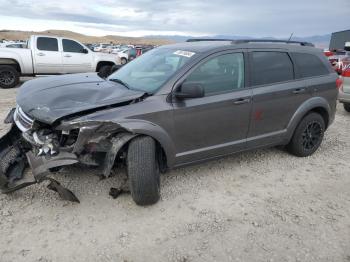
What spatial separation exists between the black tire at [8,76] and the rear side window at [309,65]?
31.6 ft

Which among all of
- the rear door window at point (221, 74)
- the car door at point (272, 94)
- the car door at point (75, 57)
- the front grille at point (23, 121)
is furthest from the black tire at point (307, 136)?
the car door at point (75, 57)

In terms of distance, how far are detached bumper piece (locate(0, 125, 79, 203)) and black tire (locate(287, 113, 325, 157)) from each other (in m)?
3.24

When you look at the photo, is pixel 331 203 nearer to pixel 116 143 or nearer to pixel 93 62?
pixel 116 143

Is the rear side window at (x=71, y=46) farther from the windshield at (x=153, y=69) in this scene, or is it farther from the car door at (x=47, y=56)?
the windshield at (x=153, y=69)

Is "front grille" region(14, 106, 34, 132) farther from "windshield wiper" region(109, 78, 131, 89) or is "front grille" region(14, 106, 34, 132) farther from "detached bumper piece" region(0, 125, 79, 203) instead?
"windshield wiper" region(109, 78, 131, 89)

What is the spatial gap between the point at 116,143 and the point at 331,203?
2.53 m

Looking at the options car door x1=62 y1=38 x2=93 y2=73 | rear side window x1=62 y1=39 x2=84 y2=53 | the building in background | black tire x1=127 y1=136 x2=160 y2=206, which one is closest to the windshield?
black tire x1=127 y1=136 x2=160 y2=206

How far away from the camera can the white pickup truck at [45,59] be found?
11047mm

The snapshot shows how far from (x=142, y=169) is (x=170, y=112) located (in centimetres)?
70

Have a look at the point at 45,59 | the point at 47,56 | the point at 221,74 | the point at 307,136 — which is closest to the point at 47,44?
the point at 47,56

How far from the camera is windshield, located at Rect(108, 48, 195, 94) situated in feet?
12.4

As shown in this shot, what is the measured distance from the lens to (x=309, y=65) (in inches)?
191

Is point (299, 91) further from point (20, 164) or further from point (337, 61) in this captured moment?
point (337, 61)

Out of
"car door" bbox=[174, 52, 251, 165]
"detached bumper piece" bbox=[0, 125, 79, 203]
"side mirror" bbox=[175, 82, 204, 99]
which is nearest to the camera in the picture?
"detached bumper piece" bbox=[0, 125, 79, 203]
